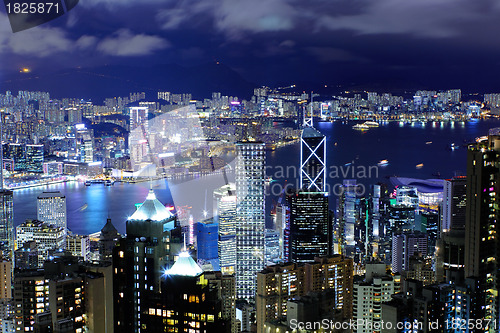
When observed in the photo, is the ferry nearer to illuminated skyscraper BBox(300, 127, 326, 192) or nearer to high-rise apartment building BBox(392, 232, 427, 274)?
illuminated skyscraper BBox(300, 127, 326, 192)

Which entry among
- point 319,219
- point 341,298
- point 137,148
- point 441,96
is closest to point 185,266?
point 341,298

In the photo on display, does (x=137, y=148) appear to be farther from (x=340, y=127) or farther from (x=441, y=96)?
(x=441, y=96)

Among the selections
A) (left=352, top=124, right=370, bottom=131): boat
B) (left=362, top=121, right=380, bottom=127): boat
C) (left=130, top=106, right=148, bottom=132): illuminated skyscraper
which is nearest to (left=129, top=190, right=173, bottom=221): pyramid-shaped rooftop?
(left=130, top=106, right=148, bottom=132): illuminated skyscraper

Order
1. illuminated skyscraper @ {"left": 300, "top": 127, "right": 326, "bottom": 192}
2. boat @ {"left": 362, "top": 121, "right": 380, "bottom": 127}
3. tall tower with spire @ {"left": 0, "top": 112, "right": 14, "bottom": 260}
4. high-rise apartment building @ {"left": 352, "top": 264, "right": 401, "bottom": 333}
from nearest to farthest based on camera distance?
high-rise apartment building @ {"left": 352, "top": 264, "right": 401, "bottom": 333}, tall tower with spire @ {"left": 0, "top": 112, "right": 14, "bottom": 260}, illuminated skyscraper @ {"left": 300, "top": 127, "right": 326, "bottom": 192}, boat @ {"left": 362, "top": 121, "right": 380, "bottom": 127}

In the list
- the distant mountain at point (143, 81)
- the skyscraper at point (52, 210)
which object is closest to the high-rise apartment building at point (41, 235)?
the skyscraper at point (52, 210)

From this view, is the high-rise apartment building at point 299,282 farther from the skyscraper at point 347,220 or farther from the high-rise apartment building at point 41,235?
the high-rise apartment building at point 41,235


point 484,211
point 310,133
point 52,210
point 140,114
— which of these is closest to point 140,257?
point 484,211
